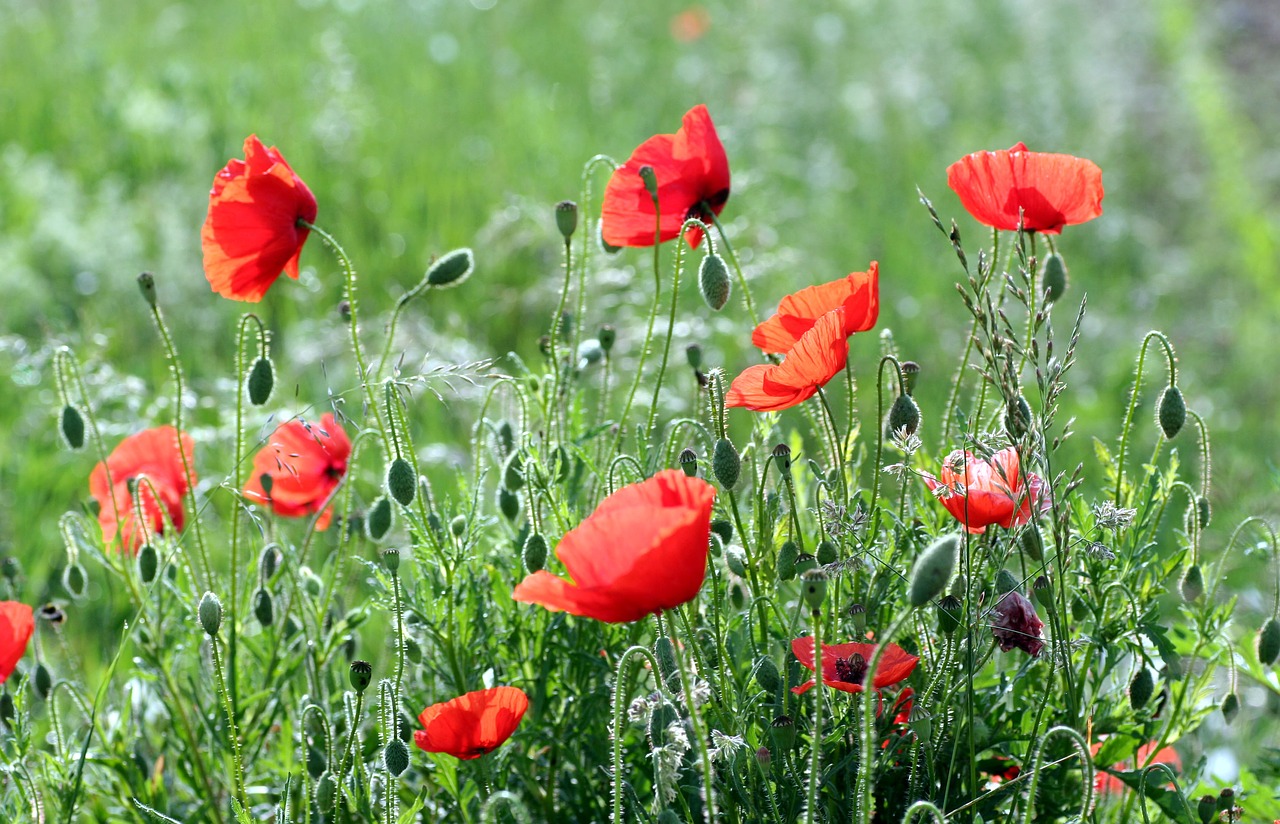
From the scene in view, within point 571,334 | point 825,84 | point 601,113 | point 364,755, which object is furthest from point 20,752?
point 825,84

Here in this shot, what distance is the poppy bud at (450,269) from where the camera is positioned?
1.69m

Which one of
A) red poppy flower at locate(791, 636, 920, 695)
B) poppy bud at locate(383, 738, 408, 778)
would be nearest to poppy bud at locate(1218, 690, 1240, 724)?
red poppy flower at locate(791, 636, 920, 695)

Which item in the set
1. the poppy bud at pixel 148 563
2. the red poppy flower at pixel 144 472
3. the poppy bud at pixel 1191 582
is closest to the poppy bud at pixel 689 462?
the poppy bud at pixel 1191 582

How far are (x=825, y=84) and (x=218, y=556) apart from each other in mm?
5003

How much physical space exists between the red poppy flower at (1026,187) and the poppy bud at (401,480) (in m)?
0.71

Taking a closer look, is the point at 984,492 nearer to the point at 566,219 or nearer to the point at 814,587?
the point at 814,587

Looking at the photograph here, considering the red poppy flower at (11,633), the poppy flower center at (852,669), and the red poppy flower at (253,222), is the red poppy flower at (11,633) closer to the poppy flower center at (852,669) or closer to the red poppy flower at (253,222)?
the red poppy flower at (253,222)

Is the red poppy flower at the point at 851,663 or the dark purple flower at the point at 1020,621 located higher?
the dark purple flower at the point at 1020,621

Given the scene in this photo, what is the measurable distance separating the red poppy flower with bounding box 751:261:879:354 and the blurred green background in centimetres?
60

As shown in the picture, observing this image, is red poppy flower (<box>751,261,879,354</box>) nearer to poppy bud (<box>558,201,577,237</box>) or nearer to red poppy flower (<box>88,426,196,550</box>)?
poppy bud (<box>558,201,577,237</box>)

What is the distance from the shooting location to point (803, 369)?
4.54ft

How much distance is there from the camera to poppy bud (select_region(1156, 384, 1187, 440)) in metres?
1.59

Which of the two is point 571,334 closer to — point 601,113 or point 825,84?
point 601,113

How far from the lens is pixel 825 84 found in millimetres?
6984
